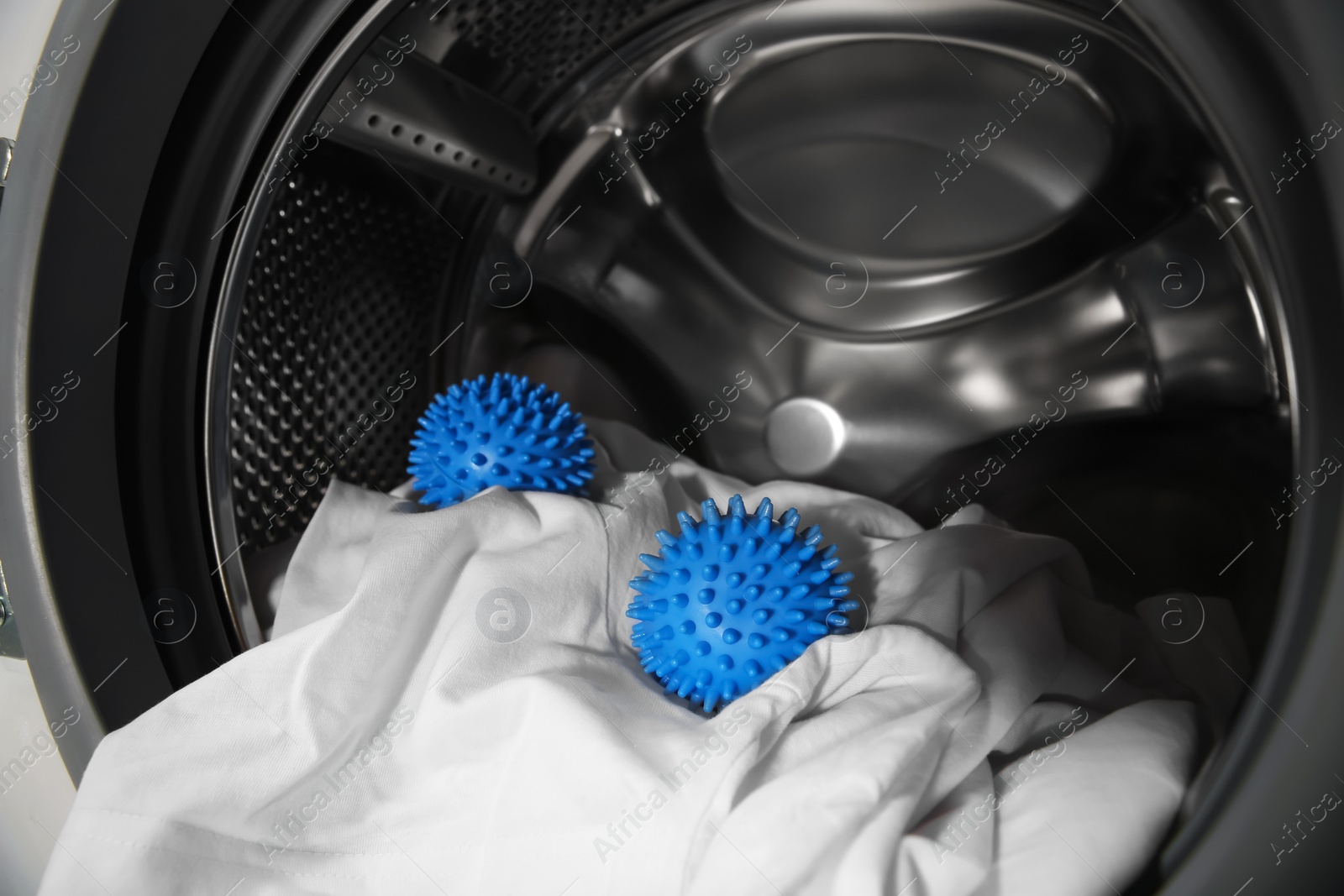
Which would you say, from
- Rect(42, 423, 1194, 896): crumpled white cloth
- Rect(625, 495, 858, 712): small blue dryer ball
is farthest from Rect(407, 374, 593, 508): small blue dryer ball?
Rect(625, 495, 858, 712): small blue dryer ball

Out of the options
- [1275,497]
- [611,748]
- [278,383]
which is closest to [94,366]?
[278,383]

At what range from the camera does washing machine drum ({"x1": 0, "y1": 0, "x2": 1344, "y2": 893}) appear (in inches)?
13.7

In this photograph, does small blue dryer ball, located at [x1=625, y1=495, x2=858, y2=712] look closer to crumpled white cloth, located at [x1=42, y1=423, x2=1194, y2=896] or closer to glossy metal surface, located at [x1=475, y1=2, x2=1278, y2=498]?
crumpled white cloth, located at [x1=42, y1=423, x2=1194, y2=896]

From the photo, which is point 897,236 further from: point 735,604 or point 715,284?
point 735,604

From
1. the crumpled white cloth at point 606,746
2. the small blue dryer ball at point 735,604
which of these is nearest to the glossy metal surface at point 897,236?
the crumpled white cloth at point 606,746

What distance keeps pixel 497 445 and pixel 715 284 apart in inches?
11.7

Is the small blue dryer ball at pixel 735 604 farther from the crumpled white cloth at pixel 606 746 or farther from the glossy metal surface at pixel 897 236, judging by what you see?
the glossy metal surface at pixel 897 236

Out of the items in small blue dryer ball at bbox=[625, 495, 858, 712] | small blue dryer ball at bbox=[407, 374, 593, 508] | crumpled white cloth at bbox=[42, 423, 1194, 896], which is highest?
small blue dryer ball at bbox=[407, 374, 593, 508]

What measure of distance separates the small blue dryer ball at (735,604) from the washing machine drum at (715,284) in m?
0.18

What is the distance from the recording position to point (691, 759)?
390 millimetres

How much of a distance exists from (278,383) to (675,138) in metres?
0.38

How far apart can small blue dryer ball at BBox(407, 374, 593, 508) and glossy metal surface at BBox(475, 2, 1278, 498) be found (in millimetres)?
197

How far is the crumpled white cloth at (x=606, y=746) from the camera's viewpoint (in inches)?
14.2

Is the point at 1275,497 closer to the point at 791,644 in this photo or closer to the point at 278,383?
the point at 791,644
